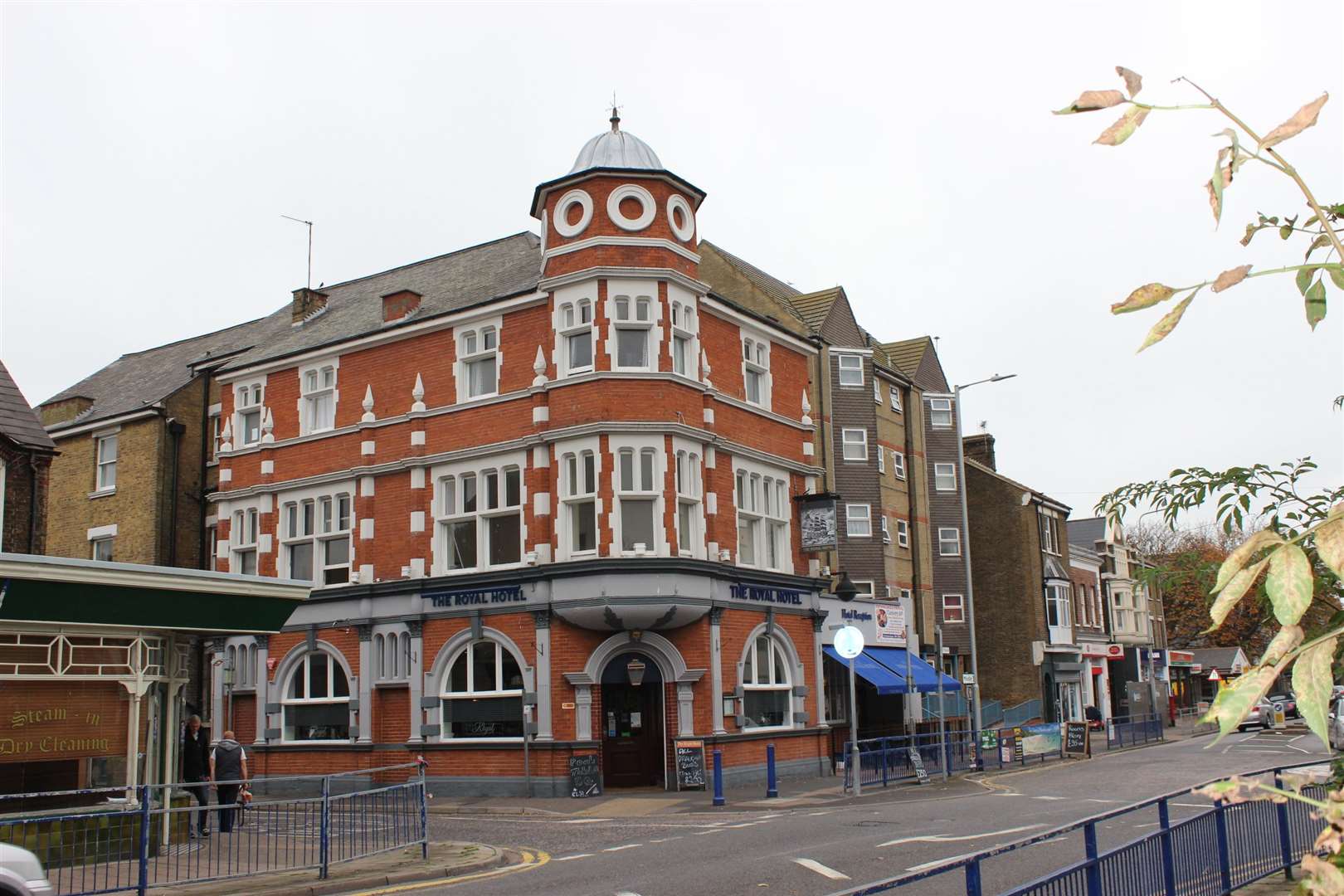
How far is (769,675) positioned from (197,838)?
17432 millimetres

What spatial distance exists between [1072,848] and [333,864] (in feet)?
29.7

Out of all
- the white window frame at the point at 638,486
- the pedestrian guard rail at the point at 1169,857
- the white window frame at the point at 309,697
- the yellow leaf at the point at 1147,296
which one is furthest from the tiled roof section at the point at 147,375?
the yellow leaf at the point at 1147,296

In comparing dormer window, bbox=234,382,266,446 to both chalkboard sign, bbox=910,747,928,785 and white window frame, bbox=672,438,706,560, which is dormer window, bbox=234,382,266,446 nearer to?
white window frame, bbox=672,438,706,560

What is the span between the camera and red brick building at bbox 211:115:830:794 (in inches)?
1062

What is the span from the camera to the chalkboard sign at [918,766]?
27234 mm

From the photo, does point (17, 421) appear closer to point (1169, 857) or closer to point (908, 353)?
point (1169, 857)

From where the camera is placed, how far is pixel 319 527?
32.1 metres

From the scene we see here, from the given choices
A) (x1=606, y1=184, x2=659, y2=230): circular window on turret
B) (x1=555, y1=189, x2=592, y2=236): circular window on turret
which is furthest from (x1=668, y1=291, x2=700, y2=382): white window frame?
(x1=555, y1=189, x2=592, y2=236): circular window on turret

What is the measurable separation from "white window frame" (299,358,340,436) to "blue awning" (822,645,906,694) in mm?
14612

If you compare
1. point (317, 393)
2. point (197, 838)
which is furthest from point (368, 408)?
point (197, 838)

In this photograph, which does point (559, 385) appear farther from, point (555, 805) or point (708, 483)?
point (555, 805)

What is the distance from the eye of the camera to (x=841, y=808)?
21984 mm

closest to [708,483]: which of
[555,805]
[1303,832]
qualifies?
[555,805]

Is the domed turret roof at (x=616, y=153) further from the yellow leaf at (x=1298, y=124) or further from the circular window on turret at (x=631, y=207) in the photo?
the yellow leaf at (x=1298, y=124)
